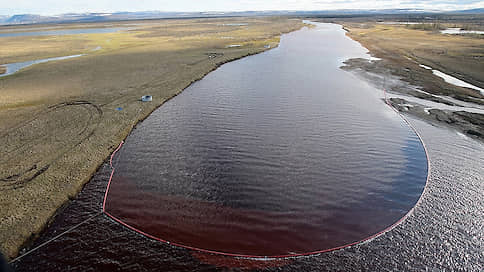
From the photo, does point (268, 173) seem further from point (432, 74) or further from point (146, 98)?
point (432, 74)

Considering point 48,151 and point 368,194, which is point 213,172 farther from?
point 48,151

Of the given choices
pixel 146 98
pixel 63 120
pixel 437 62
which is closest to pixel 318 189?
pixel 146 98

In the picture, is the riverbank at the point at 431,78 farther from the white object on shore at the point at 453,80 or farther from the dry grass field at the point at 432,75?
the white object on shore at the point at 453,80

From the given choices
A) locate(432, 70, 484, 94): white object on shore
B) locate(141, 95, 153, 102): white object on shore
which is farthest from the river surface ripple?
locate(432, 70, 484, 94): white object on shore

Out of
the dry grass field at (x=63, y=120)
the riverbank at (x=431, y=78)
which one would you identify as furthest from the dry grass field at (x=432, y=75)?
the dry grass field at (x=63, y=120)

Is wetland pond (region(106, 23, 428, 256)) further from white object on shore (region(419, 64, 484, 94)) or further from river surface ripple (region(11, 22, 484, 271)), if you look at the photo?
white object on shore (region(419, 64, 484, 94))

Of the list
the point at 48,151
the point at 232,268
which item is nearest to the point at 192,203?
the point at 232,268
